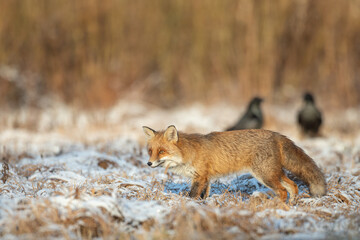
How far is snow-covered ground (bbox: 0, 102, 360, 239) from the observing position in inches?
150

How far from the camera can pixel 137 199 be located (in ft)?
16.5

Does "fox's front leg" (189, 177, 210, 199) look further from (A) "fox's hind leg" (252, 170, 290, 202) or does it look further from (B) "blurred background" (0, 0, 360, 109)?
(B) "blurred background" (0, 0, 360, 109)

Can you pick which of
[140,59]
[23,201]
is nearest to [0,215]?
[23,201]

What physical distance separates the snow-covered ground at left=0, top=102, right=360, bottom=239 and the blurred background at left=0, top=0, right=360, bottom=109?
201 inches

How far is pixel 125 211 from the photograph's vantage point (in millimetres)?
4141

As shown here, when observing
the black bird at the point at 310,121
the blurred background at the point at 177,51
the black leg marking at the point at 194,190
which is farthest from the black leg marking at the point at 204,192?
the blurred background at the point at 177,51

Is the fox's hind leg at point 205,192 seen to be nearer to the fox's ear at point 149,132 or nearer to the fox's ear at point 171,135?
the fox's ear at point 171,135

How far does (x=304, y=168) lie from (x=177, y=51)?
1393cm

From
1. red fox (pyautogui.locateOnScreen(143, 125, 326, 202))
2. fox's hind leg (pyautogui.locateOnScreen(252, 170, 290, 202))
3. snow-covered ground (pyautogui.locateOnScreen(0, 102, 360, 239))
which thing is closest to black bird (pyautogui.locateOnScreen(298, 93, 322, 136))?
snow-covered ground (pyautogui.locateOnScreen(0, 102, 360, 239))

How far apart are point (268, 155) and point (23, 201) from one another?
3032mm

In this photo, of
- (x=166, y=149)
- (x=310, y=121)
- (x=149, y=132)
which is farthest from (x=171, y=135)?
(x=310, y=121)

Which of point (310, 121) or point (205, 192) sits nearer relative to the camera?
point (205, 192)

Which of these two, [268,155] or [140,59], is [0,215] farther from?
[140,59]

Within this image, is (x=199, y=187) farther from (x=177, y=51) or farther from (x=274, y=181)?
(x=177, y=51)
